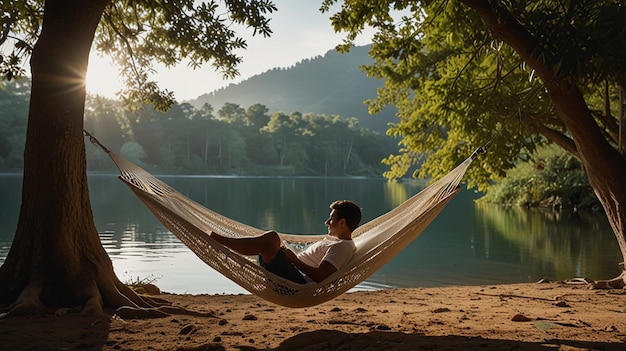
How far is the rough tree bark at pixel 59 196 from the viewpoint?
9.70 ft

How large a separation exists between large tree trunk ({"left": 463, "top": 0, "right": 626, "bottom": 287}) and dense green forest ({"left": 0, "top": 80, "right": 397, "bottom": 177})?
3559 centimetres

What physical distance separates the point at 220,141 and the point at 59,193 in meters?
49.7

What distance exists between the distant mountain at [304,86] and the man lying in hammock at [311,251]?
117009 mm

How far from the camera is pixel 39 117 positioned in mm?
3100

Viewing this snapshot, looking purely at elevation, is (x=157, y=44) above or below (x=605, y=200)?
above

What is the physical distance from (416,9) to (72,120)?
10.3 feet

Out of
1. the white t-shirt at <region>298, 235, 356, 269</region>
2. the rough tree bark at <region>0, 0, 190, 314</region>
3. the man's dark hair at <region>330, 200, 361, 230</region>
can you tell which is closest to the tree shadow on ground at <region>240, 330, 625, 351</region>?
the white t-shirt at <region>298, 235, 356, 269</region>

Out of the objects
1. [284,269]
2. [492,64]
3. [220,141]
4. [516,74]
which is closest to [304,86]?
[220,141]

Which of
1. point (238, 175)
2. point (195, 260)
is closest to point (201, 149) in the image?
point (238, 175)

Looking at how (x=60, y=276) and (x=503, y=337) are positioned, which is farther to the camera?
(x=60, y=276)

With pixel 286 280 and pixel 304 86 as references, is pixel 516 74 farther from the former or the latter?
pixel 304 86

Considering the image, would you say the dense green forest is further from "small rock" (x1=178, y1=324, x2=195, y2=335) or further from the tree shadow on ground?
the tree shadow on ground

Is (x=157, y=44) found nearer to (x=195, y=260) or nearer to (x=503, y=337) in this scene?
(x=195, y=260)

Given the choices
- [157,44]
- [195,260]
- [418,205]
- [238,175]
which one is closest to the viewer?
[418,205]
